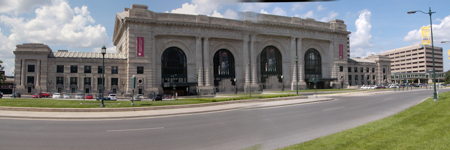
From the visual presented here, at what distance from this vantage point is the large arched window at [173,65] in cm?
6197

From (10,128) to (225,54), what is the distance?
55.4m

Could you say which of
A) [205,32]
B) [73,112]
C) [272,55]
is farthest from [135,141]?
[272,55]

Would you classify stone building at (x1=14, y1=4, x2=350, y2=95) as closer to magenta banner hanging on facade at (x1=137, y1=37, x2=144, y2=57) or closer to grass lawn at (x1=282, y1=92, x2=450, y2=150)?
magenta banner hanging on facade at (x1=137, y1=37, x2=144, y2=57)

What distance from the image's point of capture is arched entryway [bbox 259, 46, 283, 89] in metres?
68.4

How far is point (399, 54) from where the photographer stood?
150 m

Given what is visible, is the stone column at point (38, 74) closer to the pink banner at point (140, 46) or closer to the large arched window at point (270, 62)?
the pink banner at point (140, 46)

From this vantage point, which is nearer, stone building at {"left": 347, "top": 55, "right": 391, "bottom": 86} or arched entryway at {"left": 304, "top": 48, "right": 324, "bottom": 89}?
arched entryway at {"left": 304, "top": 48, "right": 324, "bottom": 89}

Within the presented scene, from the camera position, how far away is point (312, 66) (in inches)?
3120

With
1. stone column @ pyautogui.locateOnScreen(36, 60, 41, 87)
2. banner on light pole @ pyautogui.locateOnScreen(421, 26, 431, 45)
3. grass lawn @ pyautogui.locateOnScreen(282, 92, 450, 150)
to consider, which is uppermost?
Answer: banner on light pole @ pyautogui.locateOnScreen(421, 26, 431, 45)

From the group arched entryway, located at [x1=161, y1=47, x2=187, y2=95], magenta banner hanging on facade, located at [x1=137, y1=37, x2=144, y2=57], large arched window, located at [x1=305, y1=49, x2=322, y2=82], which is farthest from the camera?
large arched window, located at [x1=305, y1=49, x2=322, y2=82]

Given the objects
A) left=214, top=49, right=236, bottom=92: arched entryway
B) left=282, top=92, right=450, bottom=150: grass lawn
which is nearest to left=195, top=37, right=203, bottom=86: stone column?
left=214, top=49, right=236, bottom=92: arched entryway

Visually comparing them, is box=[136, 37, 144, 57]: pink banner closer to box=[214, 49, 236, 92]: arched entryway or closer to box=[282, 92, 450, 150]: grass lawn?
box=[214, 49, 236, 92]: arched entryway

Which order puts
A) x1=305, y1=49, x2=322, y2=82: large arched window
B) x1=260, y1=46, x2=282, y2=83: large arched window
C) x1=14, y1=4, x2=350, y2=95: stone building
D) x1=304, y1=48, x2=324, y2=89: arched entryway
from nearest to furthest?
1. x1=14, y1=4, x2=350, y2=95: stone building
2. x1=260, y1=46, x2=282, y2=83: large arched window
3. x1=304, y1=48, x2=324, y2=89: arched entryway
4. x1=305, y1=49, x2=322, y2=82: large arched window

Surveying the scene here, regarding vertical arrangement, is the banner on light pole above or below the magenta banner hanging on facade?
below
